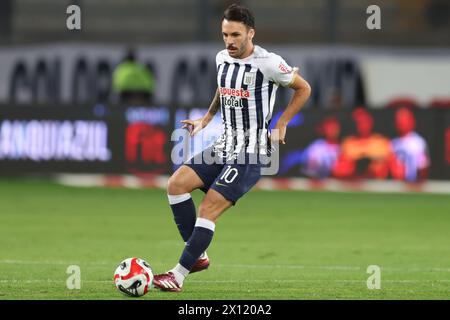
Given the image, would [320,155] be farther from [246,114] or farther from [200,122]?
[246,114]

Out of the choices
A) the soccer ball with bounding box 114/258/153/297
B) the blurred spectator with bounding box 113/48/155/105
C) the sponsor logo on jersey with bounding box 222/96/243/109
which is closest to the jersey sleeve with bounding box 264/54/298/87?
the sponsor logo on jersey with bounding box 222/96/243/109

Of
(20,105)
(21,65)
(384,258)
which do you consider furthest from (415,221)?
(21,65)

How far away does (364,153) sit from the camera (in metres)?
21.1

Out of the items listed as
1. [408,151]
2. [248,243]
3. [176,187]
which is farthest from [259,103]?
[408,151]

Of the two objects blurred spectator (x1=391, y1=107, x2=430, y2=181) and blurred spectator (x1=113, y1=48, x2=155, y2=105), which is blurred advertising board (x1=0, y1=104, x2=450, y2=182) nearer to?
blurred spectator (x1=391, y1=107, x2=430, y2=181)

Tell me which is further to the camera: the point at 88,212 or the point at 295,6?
the point at 295,6

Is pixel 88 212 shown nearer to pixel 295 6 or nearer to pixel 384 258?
pixel 384 258

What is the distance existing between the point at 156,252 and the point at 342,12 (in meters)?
13.6

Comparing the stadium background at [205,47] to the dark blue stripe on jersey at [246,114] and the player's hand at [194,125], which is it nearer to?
the player's hand at [194,125]

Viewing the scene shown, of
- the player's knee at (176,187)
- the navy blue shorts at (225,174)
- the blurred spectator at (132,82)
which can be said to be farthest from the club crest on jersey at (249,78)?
the blurred spectator at (132,82)

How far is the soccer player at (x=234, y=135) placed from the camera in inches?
392

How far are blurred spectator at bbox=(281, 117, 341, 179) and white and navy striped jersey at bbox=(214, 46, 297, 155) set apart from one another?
10.8 m

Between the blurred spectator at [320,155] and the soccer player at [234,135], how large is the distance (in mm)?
10774
